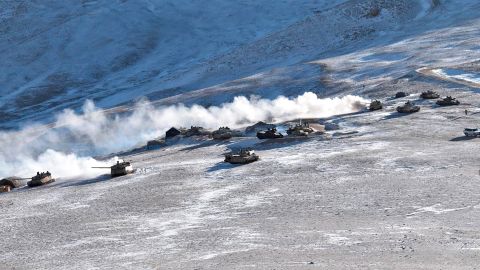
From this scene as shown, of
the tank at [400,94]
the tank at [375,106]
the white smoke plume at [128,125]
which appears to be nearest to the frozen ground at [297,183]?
the tank at [400,94]

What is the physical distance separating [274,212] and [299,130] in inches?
717

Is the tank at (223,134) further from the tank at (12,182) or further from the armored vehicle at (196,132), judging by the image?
the tank at (12,182)

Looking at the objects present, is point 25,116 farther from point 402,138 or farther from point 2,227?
point 2,227

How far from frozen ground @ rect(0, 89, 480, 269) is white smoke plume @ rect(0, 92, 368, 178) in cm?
1226

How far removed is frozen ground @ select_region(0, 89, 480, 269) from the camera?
59.2 feet

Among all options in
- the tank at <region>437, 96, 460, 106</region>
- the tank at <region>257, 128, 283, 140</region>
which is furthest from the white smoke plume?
A: the tank at <region>257, 128, 283, 140</region>

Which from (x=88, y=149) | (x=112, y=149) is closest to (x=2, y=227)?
(x=112, y=149)

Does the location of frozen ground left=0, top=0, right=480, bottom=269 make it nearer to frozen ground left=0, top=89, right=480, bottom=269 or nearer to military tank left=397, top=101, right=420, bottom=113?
frozen ground left=0, top=89, right=480, bottom=269

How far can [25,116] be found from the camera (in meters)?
83.9

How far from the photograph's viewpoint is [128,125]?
61.9 metres

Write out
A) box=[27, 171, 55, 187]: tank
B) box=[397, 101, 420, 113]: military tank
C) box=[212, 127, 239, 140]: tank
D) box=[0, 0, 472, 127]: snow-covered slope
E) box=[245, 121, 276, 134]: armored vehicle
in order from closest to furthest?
box=[27, 171, 55, 187]: tank → box=[212, 127, 239, 140]: tank → box=[397, 101, 420, 113]: military tank → box=[245, 121, 276, 134]: armored vehicle → box=[0, 0, 472, 127]: snow-covered slope

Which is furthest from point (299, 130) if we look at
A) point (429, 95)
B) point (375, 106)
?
point (429, 95)

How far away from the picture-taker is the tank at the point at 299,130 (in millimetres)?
41031

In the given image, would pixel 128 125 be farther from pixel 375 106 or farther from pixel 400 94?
pixel 400 94
